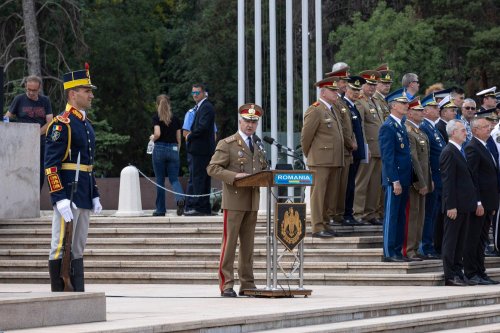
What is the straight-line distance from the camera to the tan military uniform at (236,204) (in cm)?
1462

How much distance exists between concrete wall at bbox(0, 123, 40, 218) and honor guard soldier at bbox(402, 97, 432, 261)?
18.9 feet

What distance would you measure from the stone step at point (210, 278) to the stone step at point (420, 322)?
1.31m

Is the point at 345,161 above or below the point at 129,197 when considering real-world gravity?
above

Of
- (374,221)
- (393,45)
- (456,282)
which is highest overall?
(393,45)

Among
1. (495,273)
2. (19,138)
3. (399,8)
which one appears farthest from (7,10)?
(495,273)

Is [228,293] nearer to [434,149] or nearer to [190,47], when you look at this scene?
[434,149]

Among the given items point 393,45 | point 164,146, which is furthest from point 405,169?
point 393,45

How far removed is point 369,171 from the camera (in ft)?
60.3

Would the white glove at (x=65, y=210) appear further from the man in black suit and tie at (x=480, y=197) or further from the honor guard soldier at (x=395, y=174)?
the man in black suit and tie at (x=480, y=197)

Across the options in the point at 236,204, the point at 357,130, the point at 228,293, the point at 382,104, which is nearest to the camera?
the point at 236,204

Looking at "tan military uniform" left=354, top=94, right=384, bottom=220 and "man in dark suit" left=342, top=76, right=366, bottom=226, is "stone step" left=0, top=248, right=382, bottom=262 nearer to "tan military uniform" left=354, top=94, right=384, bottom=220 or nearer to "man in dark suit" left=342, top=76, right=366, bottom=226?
"man in dark suit" left=342, top=76, right=366, bottom=226

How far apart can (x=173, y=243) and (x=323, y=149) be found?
242cm

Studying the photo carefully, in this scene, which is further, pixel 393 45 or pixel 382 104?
pixel 393 45

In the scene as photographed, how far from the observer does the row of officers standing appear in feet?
54.3
